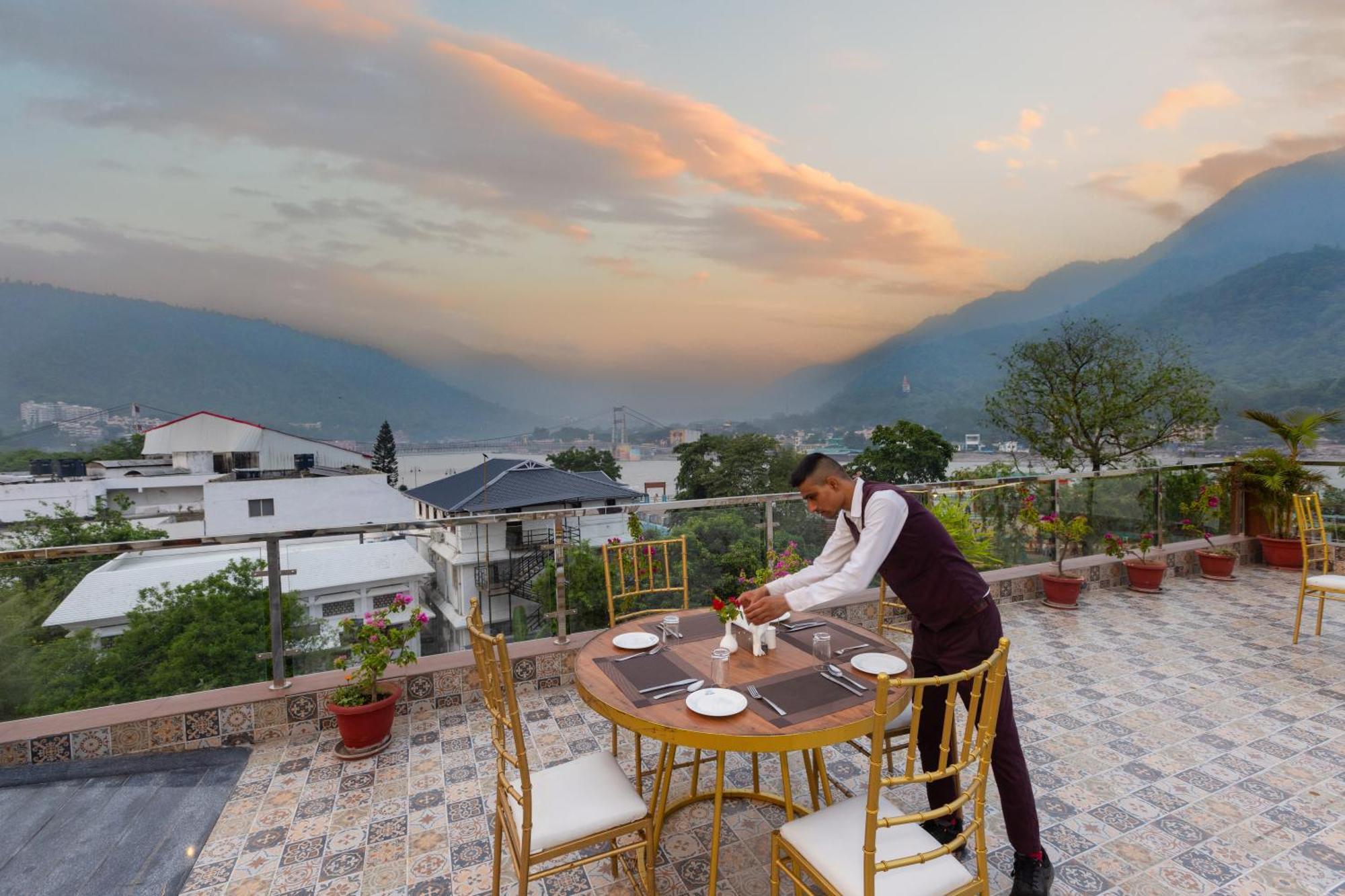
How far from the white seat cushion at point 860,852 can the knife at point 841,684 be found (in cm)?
29

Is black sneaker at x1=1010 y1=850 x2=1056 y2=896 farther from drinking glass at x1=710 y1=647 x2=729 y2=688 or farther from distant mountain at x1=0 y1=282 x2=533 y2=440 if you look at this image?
distant mountain at x1=0 y1=282 x2=533 y2=440

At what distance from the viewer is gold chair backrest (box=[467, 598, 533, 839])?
158 cm

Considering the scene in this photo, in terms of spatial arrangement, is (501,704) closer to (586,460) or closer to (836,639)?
(836,639)

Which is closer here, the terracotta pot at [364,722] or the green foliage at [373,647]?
the terracotta pot at [364,722]

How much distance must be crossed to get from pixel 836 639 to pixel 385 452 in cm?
4999

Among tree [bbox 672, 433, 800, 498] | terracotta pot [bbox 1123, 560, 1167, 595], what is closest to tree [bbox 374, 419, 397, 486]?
tree [bbox 672, 433, 800, 498]

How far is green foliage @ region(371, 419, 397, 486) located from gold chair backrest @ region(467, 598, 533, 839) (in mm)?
45530

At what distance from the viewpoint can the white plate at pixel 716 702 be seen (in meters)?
1.69

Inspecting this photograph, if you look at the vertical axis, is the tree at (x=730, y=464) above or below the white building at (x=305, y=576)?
below

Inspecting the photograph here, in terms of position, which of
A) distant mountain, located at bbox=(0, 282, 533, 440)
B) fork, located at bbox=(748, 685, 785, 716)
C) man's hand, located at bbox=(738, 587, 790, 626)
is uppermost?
distant mountain, located at bbox=(0, 282, 533, 440)

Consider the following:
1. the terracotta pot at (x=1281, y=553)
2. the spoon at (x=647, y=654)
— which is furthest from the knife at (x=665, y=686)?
the terracotta pot at (x=1281, y=553)

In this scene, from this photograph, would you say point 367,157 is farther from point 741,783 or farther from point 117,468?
point 741,783

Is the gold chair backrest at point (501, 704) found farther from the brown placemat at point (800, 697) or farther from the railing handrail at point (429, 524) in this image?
the railing handrail at point (429, 524)

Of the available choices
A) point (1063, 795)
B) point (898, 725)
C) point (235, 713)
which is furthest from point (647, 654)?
point (235, 713)
